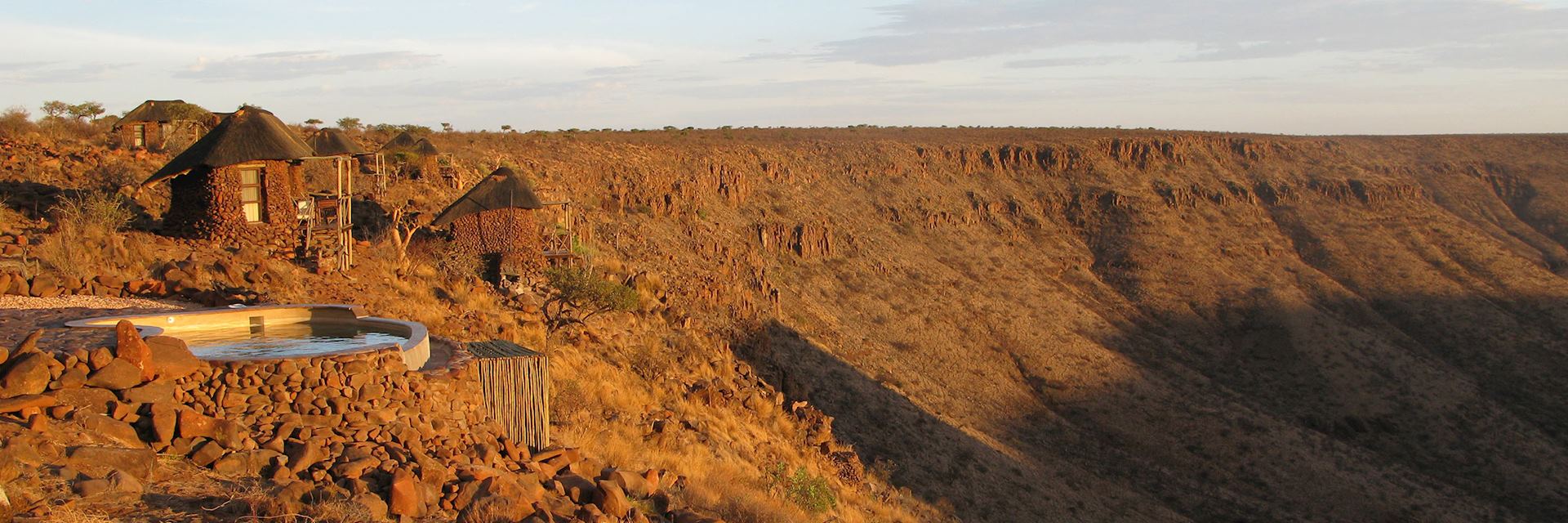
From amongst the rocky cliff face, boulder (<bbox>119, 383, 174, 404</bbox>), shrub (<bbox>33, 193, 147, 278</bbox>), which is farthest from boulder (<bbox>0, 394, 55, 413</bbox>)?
the rocky cliff face

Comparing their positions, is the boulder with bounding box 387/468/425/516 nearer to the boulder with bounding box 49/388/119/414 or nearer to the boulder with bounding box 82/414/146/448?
the boulder with bounding box 82/414/146/448

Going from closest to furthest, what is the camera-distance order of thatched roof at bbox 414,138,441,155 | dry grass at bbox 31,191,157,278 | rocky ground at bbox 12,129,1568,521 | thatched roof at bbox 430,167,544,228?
dry grass at bbox 31,191,157,278 → rocky ground at bbox 12,129,1568,521 → thatched roof at bbox 430,167,544,228 → thatched roof at bbox 414,138,441,155

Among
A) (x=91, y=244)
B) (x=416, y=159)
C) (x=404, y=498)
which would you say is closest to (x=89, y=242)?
(x=91, y=244)

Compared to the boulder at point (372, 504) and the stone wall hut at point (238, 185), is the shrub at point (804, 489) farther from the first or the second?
the stone wall hut at point (238, 185)

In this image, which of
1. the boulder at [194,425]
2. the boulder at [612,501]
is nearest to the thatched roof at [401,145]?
the boulder at [194,425]

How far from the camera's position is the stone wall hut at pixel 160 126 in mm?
25766

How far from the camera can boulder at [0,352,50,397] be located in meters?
7.34

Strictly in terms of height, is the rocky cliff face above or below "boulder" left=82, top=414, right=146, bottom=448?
below

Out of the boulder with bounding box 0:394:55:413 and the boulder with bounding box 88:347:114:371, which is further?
the boulder with bounding box 88:347:114:371

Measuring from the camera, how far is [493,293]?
21484 millimetres

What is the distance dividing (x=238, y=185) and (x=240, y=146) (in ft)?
2.08

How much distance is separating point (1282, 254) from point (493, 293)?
37.8 meters

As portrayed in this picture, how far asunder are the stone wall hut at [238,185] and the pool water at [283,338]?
6.83 metres

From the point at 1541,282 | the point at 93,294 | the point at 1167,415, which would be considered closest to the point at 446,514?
the point at 93,294
